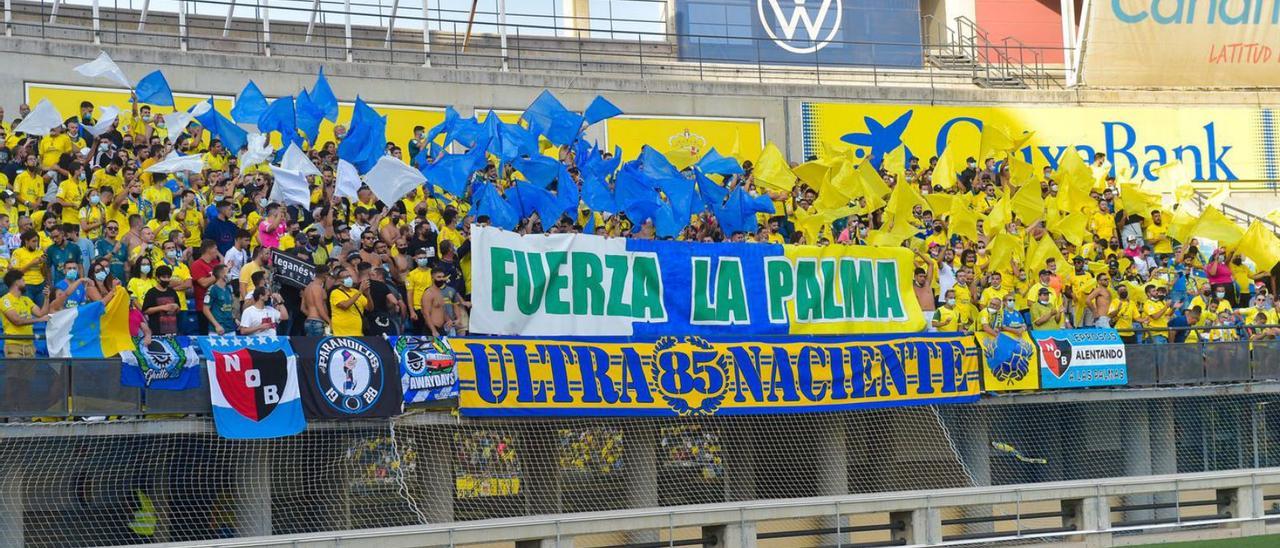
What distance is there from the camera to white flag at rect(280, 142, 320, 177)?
1989cm

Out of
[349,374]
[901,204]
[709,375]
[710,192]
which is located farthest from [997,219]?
[349,374]

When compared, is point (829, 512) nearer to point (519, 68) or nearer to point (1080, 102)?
point (519, 68)

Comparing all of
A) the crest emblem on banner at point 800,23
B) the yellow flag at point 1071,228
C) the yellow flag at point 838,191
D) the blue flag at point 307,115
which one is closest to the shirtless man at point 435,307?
the blue flag at point 307,115

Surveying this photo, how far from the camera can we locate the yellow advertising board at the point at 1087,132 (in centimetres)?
2983

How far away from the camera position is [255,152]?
66.4ft

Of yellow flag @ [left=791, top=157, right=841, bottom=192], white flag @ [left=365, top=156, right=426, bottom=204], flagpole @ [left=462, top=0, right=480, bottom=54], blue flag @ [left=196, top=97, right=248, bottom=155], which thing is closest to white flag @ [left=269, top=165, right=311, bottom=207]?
white flag @ [left=365, top=156, right=426, bottom=204]

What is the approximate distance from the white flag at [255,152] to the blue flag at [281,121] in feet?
1.65

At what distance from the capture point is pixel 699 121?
29.1 meters

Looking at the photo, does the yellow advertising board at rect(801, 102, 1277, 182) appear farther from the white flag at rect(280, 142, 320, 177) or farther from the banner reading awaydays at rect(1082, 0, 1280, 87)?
the white flag at rect(280, 142, 320, 177)

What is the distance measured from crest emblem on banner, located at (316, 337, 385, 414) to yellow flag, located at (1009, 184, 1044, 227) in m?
10.5

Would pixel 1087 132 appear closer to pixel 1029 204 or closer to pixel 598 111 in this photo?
pixel 1029 204

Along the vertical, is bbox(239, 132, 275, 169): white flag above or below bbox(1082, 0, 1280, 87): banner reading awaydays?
below

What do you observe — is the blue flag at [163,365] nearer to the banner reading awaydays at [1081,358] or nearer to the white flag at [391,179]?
the white flag at [391,179]

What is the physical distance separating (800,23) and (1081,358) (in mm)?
10716
